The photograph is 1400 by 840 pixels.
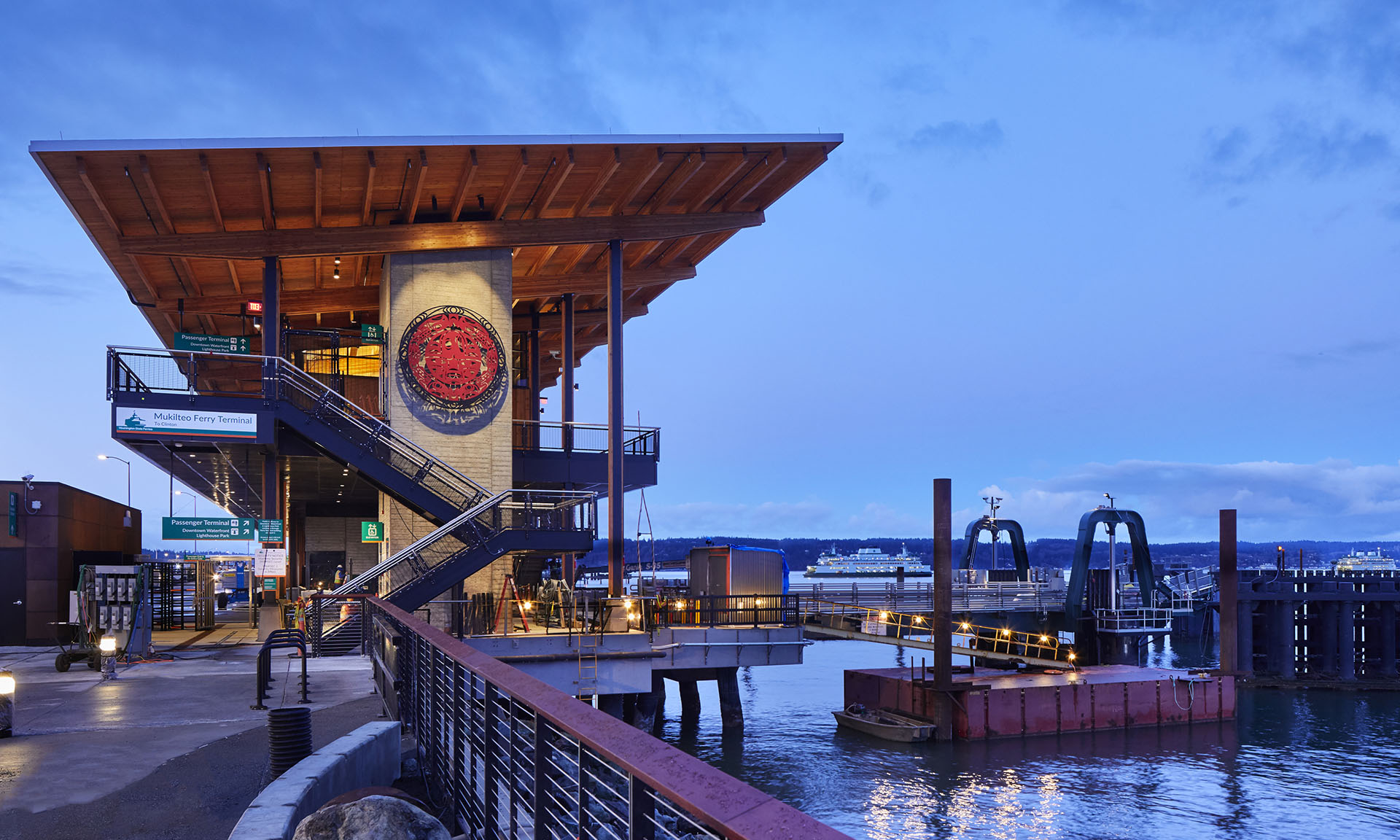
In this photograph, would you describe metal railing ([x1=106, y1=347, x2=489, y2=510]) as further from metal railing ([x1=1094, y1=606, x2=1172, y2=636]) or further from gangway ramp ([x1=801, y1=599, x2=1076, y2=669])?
metal railing ([x1=1094, y1=606, x2=1172, y2=636])

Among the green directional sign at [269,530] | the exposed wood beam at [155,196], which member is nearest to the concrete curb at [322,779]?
the green directional sign at [269,530]

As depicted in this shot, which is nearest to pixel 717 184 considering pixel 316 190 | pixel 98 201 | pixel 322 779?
pixel 316 190

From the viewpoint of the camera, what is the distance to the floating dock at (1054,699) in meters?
37.1

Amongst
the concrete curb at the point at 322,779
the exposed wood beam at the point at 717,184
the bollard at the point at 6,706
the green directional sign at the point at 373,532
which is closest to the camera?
the concrete curb at the point at 322,779

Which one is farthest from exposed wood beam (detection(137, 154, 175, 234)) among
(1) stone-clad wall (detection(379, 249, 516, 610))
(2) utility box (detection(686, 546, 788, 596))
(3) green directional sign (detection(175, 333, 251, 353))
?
(2) utility box (detection(686, 546, 788, 596))

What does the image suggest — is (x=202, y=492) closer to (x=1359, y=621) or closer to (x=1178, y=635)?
(x=1359, y=621)

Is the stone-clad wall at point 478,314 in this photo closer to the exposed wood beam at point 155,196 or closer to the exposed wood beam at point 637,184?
the exposed wood beam at point 637,184

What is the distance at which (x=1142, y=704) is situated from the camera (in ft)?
132

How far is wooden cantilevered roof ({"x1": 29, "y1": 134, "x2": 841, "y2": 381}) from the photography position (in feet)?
99.6

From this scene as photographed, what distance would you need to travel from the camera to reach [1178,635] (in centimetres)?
8406

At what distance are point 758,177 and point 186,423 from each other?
18.5m

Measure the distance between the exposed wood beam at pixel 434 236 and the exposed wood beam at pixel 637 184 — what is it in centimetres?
44

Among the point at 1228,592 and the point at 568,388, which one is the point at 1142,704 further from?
the point at 568,388

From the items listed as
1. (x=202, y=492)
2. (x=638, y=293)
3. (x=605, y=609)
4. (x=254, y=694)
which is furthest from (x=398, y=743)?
(x=202, y=492)
